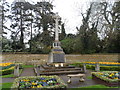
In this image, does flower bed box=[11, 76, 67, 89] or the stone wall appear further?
the stone wall

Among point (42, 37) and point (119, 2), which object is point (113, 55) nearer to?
point (119, 2)

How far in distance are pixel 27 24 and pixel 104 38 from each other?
56.1ft

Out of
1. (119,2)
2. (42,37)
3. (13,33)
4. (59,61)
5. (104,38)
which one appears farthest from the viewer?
(13,33)

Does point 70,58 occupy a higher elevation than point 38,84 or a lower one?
higher

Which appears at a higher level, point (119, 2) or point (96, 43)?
point (119, 2)

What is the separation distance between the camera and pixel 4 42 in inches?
877

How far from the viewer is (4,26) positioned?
26.1 metres

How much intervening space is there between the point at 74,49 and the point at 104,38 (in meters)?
5.86

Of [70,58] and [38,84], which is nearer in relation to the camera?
[38,84]

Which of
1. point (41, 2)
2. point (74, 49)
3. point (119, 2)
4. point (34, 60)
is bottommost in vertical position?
point (34, 60)

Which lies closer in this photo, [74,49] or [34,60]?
[34,60]

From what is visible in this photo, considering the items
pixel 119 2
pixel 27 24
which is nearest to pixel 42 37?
pixel 27 24

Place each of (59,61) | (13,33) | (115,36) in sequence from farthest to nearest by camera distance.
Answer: (13,33) < (115,36) < (59,61)

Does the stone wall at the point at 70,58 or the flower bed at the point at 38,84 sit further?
the stone wall at the point at 70,58
